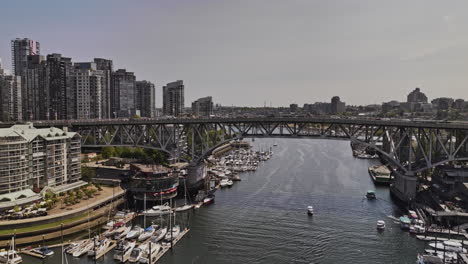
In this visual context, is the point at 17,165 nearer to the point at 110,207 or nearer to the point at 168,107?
the point at 110,207

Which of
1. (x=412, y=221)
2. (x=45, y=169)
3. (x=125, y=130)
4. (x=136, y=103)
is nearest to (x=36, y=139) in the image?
(x=45, y=169)

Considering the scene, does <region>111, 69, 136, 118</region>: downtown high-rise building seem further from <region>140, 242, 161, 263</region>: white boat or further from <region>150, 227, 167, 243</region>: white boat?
<region>140, 242, 161, 263</region>: white boat

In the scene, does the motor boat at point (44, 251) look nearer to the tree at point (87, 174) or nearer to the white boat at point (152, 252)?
the white boat at point (152, 252)

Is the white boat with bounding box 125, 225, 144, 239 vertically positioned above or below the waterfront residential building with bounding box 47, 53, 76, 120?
below

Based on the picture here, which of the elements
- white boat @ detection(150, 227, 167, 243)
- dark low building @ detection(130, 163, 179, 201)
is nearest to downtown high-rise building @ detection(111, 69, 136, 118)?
dark low building @ detection(130, 163, 179, 201)

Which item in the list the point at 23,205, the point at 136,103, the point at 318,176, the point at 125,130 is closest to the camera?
the point at 23,205
